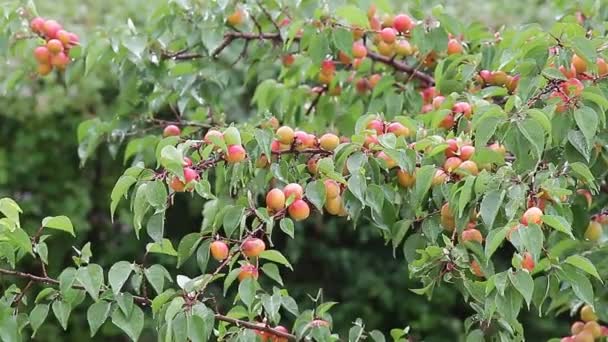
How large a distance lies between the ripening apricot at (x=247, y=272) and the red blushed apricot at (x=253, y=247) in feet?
0.06

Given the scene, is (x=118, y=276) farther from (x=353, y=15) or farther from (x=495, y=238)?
(x=353, y=15)

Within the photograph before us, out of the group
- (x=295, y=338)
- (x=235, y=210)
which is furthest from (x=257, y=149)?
(x=295, y=338)

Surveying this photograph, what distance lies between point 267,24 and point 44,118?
155 cm

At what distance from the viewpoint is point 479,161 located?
1454mm

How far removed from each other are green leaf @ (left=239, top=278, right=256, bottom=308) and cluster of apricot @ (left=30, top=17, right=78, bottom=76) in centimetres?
96

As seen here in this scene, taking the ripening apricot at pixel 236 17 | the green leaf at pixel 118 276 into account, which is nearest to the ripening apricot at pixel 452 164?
the green leaf at pixel 118 276

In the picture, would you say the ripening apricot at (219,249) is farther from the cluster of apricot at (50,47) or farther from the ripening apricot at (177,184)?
the cluster of apricot at (50,47)

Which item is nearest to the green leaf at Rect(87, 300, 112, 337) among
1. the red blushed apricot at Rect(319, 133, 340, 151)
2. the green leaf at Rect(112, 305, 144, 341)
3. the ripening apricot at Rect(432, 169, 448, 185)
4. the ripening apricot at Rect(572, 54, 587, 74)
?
the green leaf at Rect(112, 305, 144, 341)

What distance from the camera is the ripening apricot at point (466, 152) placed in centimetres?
147

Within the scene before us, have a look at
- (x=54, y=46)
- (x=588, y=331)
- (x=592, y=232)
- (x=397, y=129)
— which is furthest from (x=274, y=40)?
(x=588, y=331)

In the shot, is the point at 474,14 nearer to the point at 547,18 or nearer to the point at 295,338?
the point at 547,18

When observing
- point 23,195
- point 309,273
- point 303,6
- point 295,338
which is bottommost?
point 309,273

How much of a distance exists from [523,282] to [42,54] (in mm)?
1250

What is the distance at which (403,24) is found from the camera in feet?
6.56
